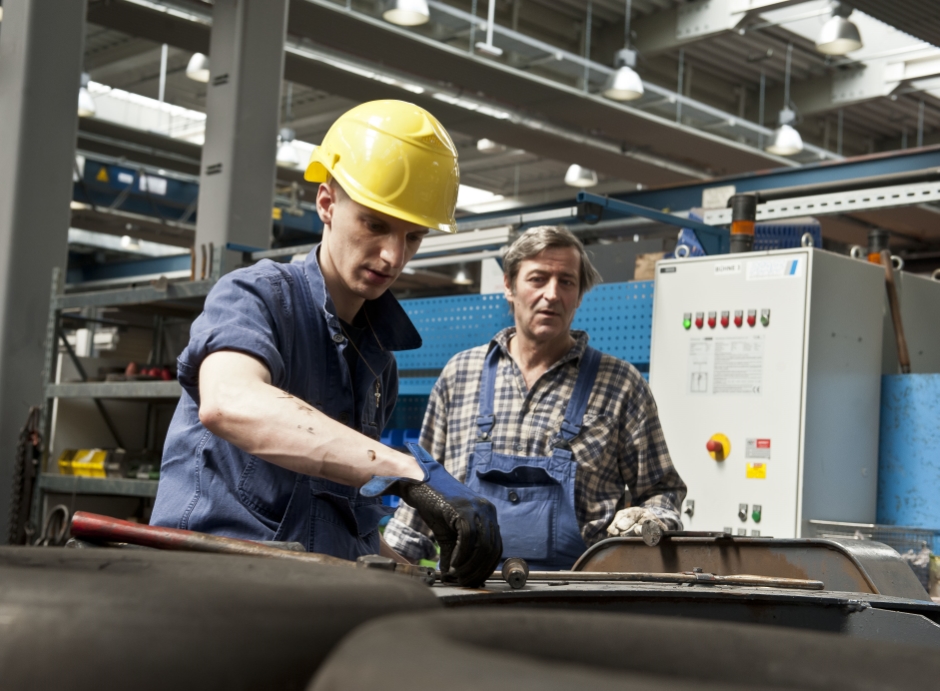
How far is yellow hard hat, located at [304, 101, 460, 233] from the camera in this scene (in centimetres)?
153

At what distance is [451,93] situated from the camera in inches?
297

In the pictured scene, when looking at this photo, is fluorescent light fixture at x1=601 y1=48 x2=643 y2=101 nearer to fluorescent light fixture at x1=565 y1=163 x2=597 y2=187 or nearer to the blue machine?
fluorescent light fixture at x1=565 y1=163 x2=597 y2=187

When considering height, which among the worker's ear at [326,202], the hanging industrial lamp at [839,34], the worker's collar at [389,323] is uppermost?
the hanging industrial lamp at [839,34]

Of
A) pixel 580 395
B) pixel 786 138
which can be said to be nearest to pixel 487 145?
pixel 786 138

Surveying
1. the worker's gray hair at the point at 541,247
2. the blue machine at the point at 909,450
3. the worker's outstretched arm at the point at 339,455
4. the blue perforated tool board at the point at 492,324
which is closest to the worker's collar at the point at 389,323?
the worker's outstretched arm at the point at 339,455

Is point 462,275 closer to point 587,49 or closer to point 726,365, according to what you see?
point 587,49

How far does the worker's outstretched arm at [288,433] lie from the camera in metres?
1.16

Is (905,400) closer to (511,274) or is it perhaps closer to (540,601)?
(511,274)

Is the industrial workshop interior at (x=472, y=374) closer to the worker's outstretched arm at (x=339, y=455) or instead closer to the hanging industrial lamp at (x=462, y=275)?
the worker's outstretched arm at (x=339, y=455)

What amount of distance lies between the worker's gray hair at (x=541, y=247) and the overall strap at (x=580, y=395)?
0.76 ft

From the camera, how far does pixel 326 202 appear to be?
1631mm

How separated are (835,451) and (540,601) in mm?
2701

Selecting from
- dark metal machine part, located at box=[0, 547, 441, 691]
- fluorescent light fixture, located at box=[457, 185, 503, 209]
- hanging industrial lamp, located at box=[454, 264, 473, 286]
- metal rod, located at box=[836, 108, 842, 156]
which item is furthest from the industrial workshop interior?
fluorescent light fixture, located at box=[457, 185, 503, 209]

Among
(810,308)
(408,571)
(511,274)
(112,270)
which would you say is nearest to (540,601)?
(408,571)
